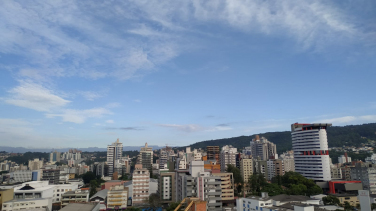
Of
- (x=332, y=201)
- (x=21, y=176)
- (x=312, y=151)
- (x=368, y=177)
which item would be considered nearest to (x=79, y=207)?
(x=332, y=201)

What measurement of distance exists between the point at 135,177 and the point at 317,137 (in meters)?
49.2

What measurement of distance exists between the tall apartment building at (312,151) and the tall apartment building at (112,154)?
77.5 meters

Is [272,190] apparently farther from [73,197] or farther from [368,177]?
[73,197]

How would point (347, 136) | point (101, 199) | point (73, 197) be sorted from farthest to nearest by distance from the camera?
point (347, 136)
point (101, 199)
point (73, 197)

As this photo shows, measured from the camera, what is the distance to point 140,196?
4903cm

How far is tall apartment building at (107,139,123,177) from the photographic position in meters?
111

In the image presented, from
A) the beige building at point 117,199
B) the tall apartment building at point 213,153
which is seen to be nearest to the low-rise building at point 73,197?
the beige building at point 117,199

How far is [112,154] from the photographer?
391 feet

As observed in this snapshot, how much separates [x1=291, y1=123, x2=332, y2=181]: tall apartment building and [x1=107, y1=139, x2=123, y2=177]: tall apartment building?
254ft

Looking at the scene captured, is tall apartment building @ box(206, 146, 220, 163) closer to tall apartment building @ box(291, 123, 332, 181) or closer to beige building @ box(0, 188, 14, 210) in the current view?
tall apartment building @ box(291, 123, 332, 181)

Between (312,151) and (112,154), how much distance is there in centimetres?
8780

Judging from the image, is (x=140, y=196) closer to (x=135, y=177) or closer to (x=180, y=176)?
(x=135, y=177)

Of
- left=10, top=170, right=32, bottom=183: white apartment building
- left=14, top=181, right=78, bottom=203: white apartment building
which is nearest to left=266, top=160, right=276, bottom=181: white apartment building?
left=14, top=181, right=78, bottom=203: white apartment building

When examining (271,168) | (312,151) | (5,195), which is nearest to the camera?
(5,195)
